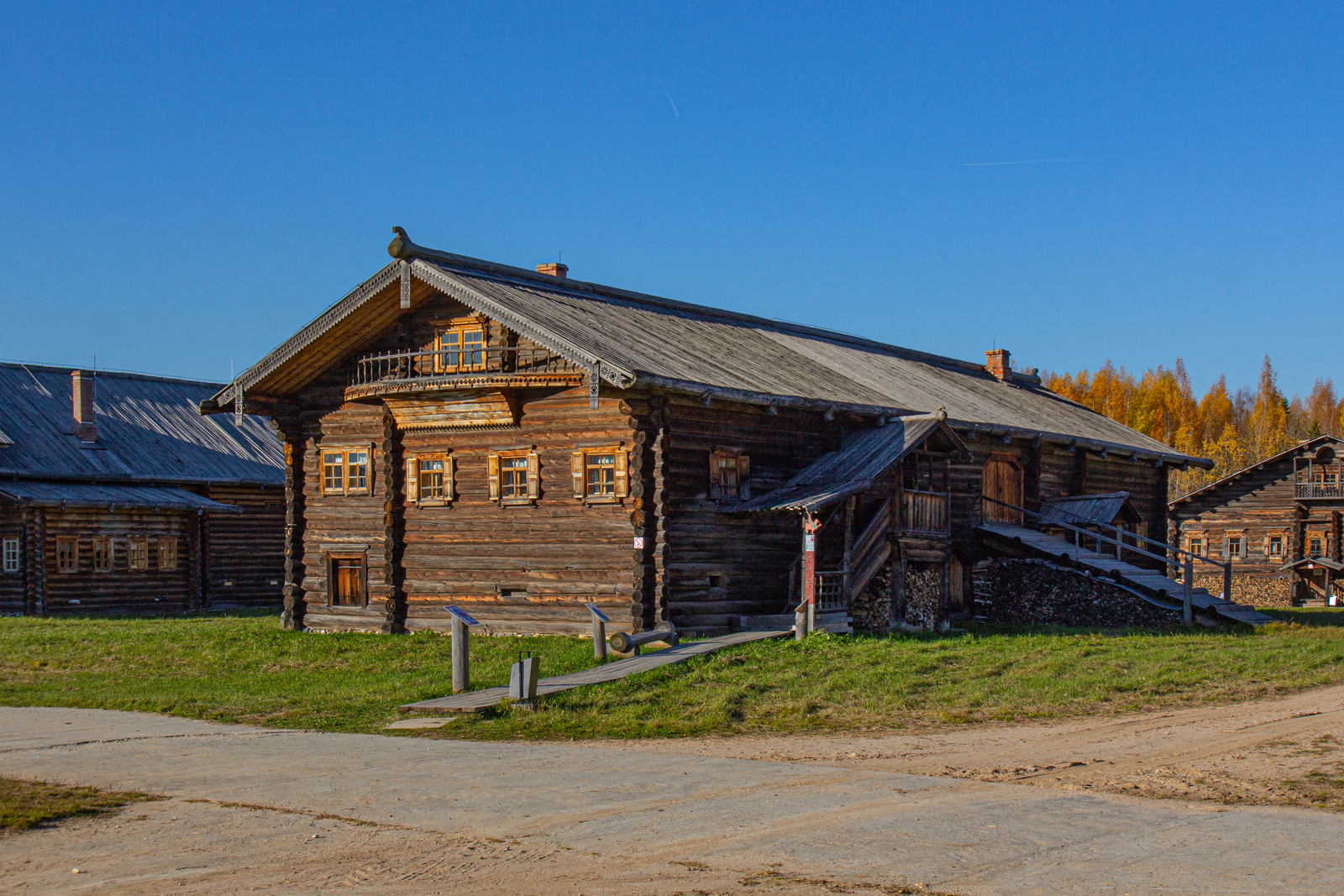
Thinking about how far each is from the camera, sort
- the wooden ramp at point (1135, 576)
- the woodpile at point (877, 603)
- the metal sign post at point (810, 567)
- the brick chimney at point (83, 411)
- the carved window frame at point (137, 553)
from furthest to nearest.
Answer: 1. the brick chimney at point (83, 411)
2. the carved window frame at point (137, 553)
3. the wooden ramp at point (1135, 576)
4. the woodpile at point (877, 603)
5. the metal sign post at point (810, 567)

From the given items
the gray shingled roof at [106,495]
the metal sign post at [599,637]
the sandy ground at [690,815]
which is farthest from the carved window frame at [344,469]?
the sandy ground at [690,815]

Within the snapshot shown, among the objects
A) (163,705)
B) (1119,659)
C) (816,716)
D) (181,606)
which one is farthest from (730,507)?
(181,606)

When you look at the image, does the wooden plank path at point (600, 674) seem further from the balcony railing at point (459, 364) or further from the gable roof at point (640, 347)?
the balcony railing at point (459, 364)

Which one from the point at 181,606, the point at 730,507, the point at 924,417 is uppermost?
the point at 924,417

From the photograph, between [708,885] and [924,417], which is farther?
[924,417]

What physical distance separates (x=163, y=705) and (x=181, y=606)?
874 inches

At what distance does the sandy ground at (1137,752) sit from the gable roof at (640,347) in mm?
9591

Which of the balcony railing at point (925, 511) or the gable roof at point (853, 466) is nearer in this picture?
the gable roof at point (853, 466)

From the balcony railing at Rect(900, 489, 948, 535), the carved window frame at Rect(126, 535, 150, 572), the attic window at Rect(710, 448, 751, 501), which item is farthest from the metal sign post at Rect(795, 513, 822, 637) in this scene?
the carved window frame at Rect(126, 535, 150, 572)

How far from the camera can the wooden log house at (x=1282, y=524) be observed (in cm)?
5356

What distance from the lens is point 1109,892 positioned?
315 inches

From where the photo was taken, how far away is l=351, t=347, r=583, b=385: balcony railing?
25078 millimetres

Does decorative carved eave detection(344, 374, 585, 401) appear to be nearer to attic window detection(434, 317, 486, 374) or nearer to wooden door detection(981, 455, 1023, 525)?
attic window detection(434, 317, 486, 374)

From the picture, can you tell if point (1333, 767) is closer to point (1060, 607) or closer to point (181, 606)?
point (1060, 607)
